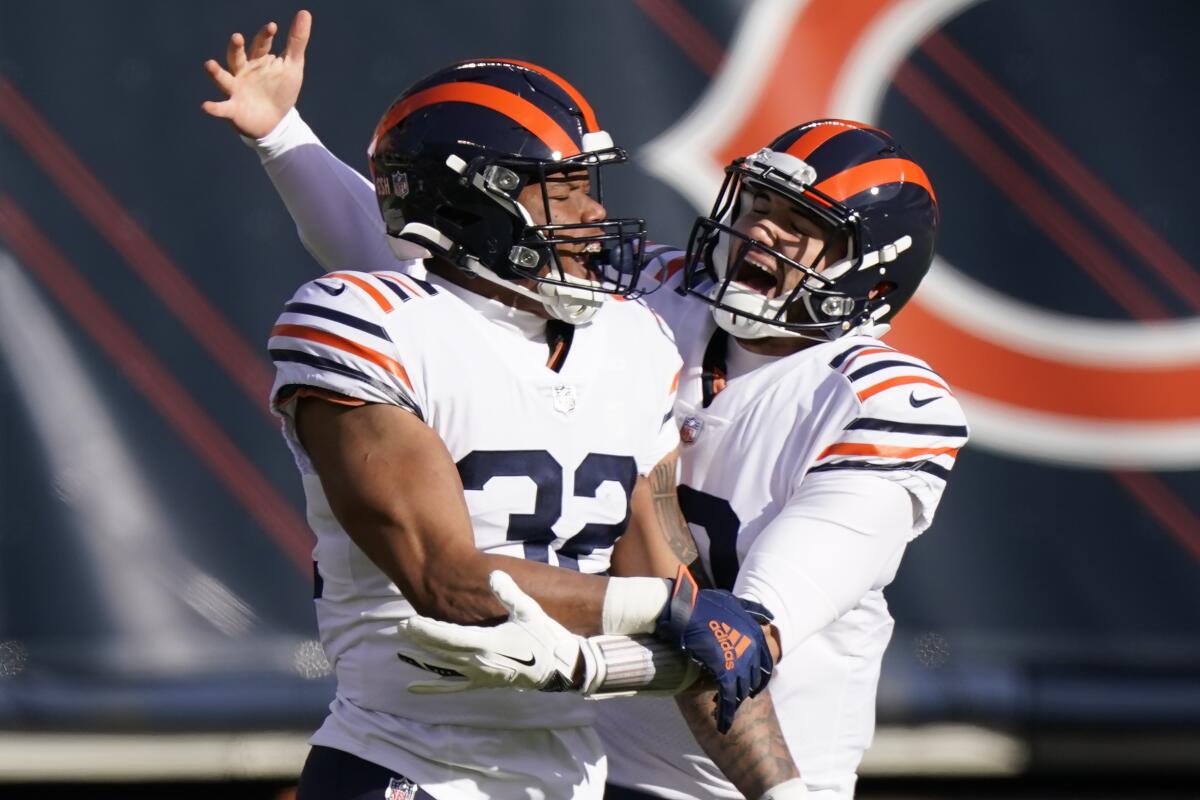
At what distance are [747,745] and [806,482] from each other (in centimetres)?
36

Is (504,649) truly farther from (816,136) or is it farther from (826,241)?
(816,136)

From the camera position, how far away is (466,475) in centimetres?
203

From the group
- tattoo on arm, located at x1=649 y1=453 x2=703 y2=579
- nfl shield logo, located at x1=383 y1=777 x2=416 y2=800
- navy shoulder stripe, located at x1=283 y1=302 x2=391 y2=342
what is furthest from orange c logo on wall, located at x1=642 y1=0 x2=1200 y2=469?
nfl shield logo, located at x1=383 y1=777 x2=416 y2=800

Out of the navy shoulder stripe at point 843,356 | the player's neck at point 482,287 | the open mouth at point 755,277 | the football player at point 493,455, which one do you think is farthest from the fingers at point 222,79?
the navy shoulder stripe at point 843,356

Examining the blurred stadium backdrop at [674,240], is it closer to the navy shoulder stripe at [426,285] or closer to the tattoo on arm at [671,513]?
the tattoo on arm at [671,513]

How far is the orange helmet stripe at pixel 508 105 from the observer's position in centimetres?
218

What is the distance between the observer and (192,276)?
3.75 meters

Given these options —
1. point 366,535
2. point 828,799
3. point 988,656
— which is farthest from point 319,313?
point 988,656

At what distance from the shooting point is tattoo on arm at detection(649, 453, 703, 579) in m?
2.32

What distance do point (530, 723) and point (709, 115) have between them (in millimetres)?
2066

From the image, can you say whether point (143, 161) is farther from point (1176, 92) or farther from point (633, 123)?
point (1176, 92)

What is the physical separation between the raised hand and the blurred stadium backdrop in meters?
1.04

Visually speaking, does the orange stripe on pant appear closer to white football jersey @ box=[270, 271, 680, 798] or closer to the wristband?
white football jersey @ box=[270, 271, 680, 798]

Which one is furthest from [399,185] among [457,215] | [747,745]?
[747,745]
